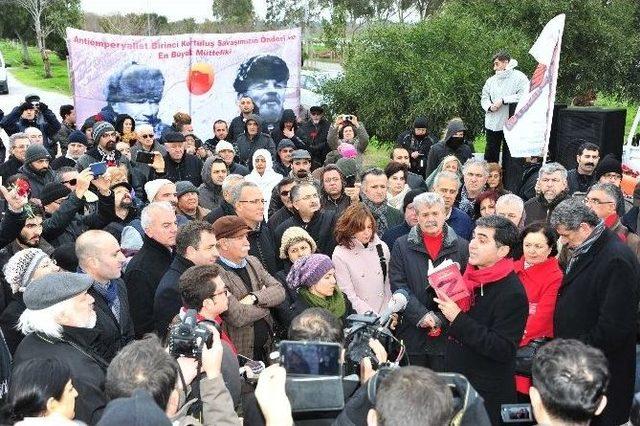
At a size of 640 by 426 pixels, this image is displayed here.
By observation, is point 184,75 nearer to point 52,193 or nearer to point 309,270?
point 52,193

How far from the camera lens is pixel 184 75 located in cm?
1245

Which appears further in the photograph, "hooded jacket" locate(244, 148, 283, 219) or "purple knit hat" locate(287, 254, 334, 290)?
"hooded jacket" locate(244, 148, 283, 219)

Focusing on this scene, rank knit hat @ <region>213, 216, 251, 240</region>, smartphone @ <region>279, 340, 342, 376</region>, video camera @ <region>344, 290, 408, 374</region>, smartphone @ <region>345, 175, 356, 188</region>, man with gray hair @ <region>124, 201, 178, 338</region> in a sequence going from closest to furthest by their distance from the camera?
smartphone @ <region>279, 340, 342, 376</region> → video camera @ <region>344, 290, 408, 374</region> → knit hat @ <region>213, 216, 251, 240</region> → man with gray hair @ <region>124, 201, 178, 338</region> → smartphone @ <region>345, 175, 356, 188</region>

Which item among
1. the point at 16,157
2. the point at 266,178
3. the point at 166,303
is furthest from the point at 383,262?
the point at 16,157

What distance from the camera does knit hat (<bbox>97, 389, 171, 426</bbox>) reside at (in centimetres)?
254

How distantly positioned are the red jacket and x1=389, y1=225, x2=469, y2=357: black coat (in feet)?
1.74

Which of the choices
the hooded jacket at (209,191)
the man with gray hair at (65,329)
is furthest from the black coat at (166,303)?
the hooded jacket at (209,191)

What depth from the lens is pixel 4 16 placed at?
51469 millimetres

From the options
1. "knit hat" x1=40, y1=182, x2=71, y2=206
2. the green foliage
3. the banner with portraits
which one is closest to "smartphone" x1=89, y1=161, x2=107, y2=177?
"knit hat" x1=40, y1=182, x2=71, y2=206

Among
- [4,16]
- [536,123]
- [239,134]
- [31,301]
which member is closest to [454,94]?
[239,134]

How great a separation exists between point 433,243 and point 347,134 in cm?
561

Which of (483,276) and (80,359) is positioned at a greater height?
(483,276)

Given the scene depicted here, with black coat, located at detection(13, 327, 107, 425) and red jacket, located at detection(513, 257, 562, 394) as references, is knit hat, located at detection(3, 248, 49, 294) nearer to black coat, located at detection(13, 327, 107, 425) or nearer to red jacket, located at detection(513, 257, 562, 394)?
black coat, located at detection(13, 327, 107, 425)

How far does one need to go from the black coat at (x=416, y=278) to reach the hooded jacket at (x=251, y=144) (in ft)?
17.0
